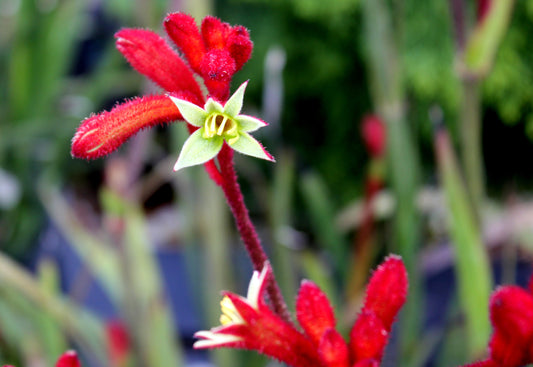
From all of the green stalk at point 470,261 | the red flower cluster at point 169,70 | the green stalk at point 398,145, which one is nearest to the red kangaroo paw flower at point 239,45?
the red flower cluster at point 169,70

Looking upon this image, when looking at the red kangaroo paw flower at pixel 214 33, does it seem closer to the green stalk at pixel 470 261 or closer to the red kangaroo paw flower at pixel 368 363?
the red kangaroo paw flower at pixel 368 363

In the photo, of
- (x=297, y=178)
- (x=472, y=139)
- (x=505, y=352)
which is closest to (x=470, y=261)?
(x=472, y=139)

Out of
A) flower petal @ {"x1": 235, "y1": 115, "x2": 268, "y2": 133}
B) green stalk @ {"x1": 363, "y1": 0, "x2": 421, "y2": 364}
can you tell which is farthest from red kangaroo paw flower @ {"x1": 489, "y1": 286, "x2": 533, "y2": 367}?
green stalk @ {"x1": 363, "y1": 0, "x2": 421, "y2": 364}

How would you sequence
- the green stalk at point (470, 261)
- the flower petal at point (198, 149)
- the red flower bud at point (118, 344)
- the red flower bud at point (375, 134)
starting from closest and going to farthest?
1. the flower petal at point (198, 149)
2. the green stalk at point (470, 261)
3. the red flower bud at point (118, 344)
4. the red flower bud at point (375, 134)

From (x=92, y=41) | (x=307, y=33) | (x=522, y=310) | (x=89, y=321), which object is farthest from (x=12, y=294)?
(x=92, y=41)

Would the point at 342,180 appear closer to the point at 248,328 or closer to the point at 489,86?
the point at 489,86

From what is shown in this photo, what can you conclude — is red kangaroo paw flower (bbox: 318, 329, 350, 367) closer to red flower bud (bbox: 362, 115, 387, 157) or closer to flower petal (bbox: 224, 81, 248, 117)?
flower petal (bbox: 224, 81, 248, 117)
